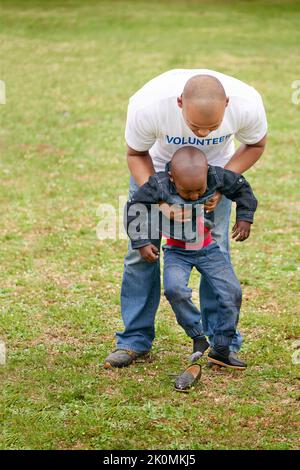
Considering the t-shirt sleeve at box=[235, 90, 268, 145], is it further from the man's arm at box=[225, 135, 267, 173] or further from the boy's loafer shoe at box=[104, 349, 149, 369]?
the boy's loafer shoe at box=[104, 349, 149, 369]

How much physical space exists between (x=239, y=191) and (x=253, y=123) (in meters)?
0.39

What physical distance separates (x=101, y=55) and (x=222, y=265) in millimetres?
13831

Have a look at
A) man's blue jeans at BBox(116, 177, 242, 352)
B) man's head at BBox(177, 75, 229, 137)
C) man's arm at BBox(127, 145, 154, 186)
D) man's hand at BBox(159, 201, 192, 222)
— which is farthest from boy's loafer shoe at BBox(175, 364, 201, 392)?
man's head at BBox(177, 75, 229, 137)

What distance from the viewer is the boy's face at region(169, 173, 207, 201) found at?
4613 mm

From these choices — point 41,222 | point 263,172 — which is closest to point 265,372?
point 41,222

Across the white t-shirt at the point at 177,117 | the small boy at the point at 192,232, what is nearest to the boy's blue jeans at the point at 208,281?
the small boy at the point at 192,232

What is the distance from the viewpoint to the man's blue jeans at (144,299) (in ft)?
16.9

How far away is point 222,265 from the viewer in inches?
197

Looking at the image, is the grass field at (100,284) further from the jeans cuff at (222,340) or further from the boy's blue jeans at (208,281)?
the boy's blue jeans at (208,281)

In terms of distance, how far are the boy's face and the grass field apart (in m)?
1.13

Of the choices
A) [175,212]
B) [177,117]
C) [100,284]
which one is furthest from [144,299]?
[100,284]

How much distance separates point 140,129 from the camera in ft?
15.5

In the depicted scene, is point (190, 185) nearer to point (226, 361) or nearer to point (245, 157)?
point (245, 157)
